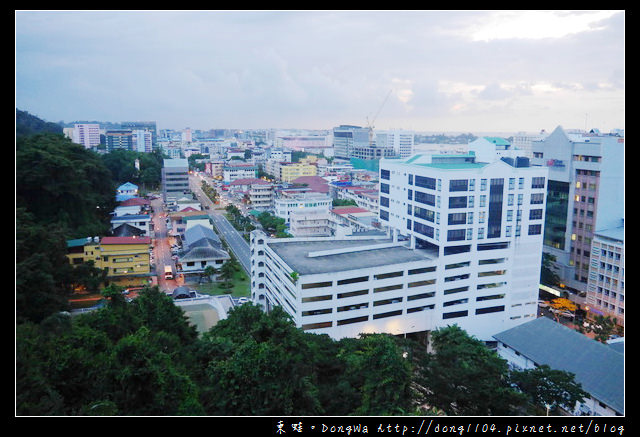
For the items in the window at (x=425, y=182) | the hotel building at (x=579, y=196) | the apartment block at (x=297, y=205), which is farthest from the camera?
the apartment block at (x=297, y=205)

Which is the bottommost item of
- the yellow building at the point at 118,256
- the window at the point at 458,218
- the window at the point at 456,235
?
the yellow building at the point at 118,256

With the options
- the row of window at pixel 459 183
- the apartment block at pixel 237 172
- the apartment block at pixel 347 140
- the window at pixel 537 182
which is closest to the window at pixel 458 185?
the row of window at pixel 459 183

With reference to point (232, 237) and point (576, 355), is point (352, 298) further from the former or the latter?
point (232, 237)

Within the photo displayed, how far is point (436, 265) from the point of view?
11750 millimetres

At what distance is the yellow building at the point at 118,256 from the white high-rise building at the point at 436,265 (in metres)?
5.04

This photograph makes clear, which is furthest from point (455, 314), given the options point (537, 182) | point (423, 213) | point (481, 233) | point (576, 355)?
point (537, 182)

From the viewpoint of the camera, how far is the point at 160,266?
17.6 meters

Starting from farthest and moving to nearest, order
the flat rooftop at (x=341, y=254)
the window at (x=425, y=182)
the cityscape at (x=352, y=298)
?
the window at (x=425, y=182), the flat rooftop at (x=341, y=254), the cityscape at (x=352, y=298)

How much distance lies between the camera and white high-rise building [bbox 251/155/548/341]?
10.9m

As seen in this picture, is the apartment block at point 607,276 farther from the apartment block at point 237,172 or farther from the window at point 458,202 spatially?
the apartment block at point 237,172

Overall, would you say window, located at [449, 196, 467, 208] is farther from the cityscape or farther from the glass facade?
the glass facade

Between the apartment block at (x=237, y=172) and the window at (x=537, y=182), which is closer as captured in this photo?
the window at (x=537, y=182)

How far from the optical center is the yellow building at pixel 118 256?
14328 millimetres

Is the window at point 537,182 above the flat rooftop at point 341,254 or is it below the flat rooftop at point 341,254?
above
